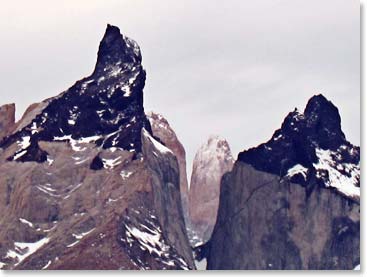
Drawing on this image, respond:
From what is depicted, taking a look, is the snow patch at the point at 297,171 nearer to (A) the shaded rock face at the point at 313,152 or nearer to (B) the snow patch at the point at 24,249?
(A) the shaded rock face at the point at 313,152

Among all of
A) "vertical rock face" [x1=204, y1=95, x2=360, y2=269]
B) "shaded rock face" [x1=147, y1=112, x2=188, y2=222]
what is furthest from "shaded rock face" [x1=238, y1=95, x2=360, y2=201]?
"shaded rock face" [x1=147, y1=112, x2=188, y2=222]

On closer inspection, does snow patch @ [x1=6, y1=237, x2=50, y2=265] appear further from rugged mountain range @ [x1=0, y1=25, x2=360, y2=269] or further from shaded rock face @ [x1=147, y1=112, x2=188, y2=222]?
shaded rock face @ [x1=147, y1=112, x2=188, y2=222]

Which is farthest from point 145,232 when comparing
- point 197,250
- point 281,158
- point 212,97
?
point 212,97

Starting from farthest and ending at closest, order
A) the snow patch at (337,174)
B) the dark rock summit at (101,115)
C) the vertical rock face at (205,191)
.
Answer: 1. the vertical rock face at (205,191)
2. the dark rock summit at (101,115)
3. the snow patch at (337,174)

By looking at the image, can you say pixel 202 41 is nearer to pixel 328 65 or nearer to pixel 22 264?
pixel 328 65

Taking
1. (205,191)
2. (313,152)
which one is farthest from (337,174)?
(205,191)

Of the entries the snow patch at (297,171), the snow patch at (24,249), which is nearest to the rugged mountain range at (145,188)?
the snow patch at (297,171)
